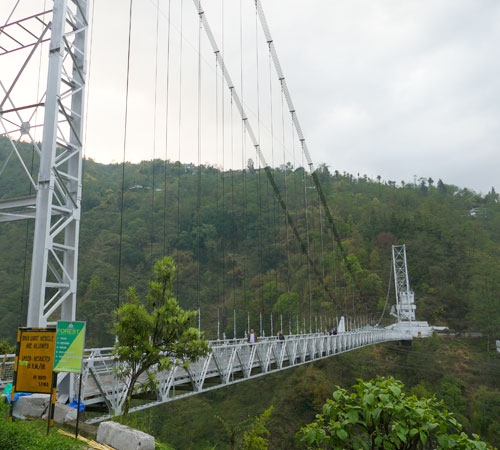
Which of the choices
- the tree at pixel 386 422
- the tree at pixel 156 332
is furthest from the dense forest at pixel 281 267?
the tree at pixel 386 422

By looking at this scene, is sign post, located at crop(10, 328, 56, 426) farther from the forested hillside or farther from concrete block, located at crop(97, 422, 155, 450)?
the forested hillside

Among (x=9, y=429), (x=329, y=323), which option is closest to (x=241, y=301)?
(x=329, y=323)

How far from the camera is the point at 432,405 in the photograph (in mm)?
3094

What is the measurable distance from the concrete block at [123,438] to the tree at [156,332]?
1.25 metres

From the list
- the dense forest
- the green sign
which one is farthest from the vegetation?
the dense forest

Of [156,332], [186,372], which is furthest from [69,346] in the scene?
[186,372]

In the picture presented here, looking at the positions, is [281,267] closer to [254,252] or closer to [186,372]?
[254,252]

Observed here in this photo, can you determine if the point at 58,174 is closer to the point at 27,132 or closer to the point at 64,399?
the point at 27,132

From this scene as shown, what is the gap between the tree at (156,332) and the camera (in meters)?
6.31

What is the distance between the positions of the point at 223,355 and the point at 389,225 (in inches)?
2087

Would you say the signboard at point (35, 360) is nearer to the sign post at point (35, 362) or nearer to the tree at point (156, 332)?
the sign post at point (35, 362)

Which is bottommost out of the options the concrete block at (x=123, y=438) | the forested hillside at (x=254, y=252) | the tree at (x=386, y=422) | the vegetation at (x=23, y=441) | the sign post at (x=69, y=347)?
the concrete block at (x=123, y=438)

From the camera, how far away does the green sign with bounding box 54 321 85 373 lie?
493cm

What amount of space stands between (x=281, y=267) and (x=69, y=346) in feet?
131
